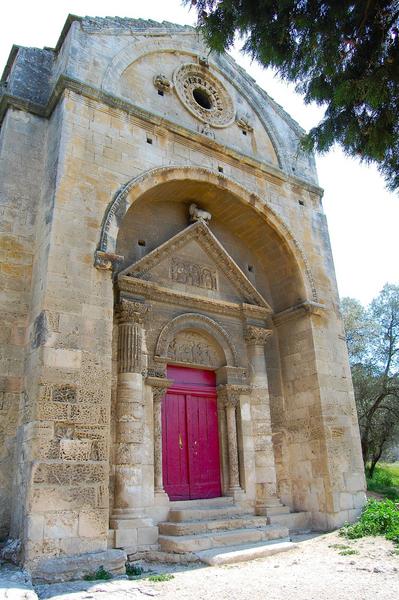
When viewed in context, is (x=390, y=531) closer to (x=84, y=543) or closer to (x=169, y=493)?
(x=169, y=493)

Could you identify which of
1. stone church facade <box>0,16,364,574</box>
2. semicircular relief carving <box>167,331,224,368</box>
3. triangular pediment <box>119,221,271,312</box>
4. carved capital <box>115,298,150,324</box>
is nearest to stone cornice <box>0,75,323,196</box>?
stone church facade <box>0,16,364,574</box>

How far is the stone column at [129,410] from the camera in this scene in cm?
711

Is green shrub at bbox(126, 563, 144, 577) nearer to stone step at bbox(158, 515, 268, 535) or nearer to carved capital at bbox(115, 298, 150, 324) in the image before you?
stone step at bbox(158, 515, 268, 535)

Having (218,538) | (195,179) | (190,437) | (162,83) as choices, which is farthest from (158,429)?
(162,83)

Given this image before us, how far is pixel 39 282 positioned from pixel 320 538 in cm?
607

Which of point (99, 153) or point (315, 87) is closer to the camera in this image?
point (315, 87)

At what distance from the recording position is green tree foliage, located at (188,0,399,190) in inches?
172

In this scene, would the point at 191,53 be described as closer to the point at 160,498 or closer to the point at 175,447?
the point at 175,447

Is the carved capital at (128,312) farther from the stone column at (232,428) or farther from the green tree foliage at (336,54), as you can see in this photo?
the green tree foliage at (336,54)

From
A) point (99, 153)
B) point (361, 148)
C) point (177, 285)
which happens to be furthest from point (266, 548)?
point (99, 153)

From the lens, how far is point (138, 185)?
852cm

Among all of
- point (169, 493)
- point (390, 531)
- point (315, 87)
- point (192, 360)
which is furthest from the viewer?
point (192, 360)

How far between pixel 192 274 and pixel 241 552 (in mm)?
5055

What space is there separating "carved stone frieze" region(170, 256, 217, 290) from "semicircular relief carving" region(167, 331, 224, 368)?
103cm
